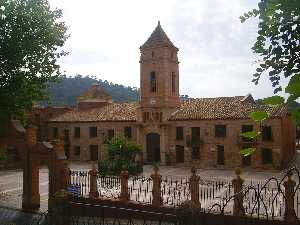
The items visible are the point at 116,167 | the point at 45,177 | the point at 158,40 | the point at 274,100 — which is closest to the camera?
the point at 274,100

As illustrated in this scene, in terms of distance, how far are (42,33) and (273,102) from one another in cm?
1902

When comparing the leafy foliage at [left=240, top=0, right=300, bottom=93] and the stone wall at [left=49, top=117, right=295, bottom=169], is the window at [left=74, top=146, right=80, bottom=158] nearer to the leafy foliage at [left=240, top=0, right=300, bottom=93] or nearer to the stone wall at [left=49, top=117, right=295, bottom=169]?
the stone wall at [left=49, top=117, right=295, bottom=169]

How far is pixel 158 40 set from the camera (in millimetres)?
39188

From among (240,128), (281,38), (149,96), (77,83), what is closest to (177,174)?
(240,128)

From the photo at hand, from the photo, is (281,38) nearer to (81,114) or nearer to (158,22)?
(158,22)

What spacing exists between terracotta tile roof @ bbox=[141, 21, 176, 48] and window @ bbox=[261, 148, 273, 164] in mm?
15423

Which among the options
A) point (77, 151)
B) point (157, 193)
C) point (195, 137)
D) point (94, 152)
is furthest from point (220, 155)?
point (157, 193)

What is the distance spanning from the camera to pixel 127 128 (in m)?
41.1

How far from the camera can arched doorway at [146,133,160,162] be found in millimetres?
39188

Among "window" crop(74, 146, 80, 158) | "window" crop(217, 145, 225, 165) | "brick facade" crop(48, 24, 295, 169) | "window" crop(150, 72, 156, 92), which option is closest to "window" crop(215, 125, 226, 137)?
"brick facade" crop(48, 24, 295, 169)

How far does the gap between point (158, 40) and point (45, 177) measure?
753 inches

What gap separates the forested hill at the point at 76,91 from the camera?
85.8 metres

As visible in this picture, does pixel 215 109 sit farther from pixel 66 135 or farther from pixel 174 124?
pixel 66 135

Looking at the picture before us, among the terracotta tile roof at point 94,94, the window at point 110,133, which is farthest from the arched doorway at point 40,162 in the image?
the terracotta tile roof at point 94,94
